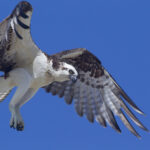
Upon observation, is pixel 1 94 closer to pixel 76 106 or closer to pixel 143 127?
pixel 76 106

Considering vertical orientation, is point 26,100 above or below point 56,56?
below

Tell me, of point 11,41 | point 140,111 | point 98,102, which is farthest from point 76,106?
point 11,41

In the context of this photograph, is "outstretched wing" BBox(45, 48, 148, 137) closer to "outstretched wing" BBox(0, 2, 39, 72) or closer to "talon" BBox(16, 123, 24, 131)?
"outstretched wing" BBox(0, 2, 39, 72)

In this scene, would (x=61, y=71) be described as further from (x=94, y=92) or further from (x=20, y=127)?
(x=94, y=92)

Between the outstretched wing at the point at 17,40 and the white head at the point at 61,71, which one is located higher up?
the outstretched wing at the point at 17,40

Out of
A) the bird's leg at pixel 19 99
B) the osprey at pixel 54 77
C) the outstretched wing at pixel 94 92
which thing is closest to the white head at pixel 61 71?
the osprey at pixel 54 77

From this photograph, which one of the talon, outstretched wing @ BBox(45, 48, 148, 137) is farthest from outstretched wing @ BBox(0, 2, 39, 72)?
outstretched wing @ BBox(45, 48, 148, 137)

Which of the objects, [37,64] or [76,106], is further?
[76,106]

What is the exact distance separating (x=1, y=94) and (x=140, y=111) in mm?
2866

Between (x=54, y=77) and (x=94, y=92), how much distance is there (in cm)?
215

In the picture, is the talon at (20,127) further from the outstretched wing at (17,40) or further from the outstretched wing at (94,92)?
the outstretched wing at (94,92)

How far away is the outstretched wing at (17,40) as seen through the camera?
39.3 feet

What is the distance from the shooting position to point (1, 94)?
14250 mm

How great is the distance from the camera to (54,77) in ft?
42.8
